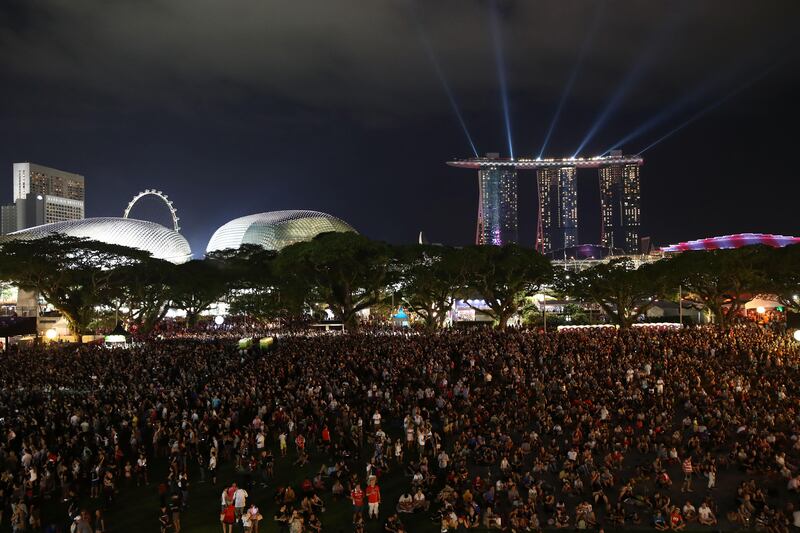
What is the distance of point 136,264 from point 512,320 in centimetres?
3360

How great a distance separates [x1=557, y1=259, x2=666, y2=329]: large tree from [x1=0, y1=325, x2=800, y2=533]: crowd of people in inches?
764

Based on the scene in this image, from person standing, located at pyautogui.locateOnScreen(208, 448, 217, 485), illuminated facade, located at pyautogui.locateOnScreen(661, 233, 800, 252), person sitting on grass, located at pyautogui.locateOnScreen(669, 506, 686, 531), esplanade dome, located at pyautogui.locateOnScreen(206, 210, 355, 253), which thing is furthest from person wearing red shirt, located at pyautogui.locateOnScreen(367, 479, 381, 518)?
illuminated facade, located at pyautogui.locateOnScreen(661, 233, 800, 252)

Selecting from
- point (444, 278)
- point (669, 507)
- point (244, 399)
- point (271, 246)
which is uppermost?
point (271, 246)

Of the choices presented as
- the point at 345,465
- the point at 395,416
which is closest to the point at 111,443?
the point at 345,465

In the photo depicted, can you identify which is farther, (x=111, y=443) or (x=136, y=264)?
(x=136, y=264)

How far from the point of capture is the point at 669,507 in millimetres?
12859

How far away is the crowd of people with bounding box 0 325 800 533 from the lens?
510 inches

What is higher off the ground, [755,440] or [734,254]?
[734,254]

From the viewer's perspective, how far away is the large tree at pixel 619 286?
148ft

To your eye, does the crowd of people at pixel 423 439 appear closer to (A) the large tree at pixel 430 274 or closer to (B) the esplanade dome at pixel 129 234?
(A) the large tree at pixel 430 274

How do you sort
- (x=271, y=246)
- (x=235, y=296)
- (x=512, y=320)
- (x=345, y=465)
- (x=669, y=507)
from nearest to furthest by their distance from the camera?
1. (x=669, y=507)
2. (x=345, y=465)
3. (x=235, y=296)
4. (x=512, y=320)
5. (x=271, y=246)

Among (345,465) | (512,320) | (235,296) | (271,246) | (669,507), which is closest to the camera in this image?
(669,507)

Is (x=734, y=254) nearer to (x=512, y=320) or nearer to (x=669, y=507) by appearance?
(x=512, y=320)

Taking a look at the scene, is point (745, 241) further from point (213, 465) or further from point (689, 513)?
point (213, 465)
